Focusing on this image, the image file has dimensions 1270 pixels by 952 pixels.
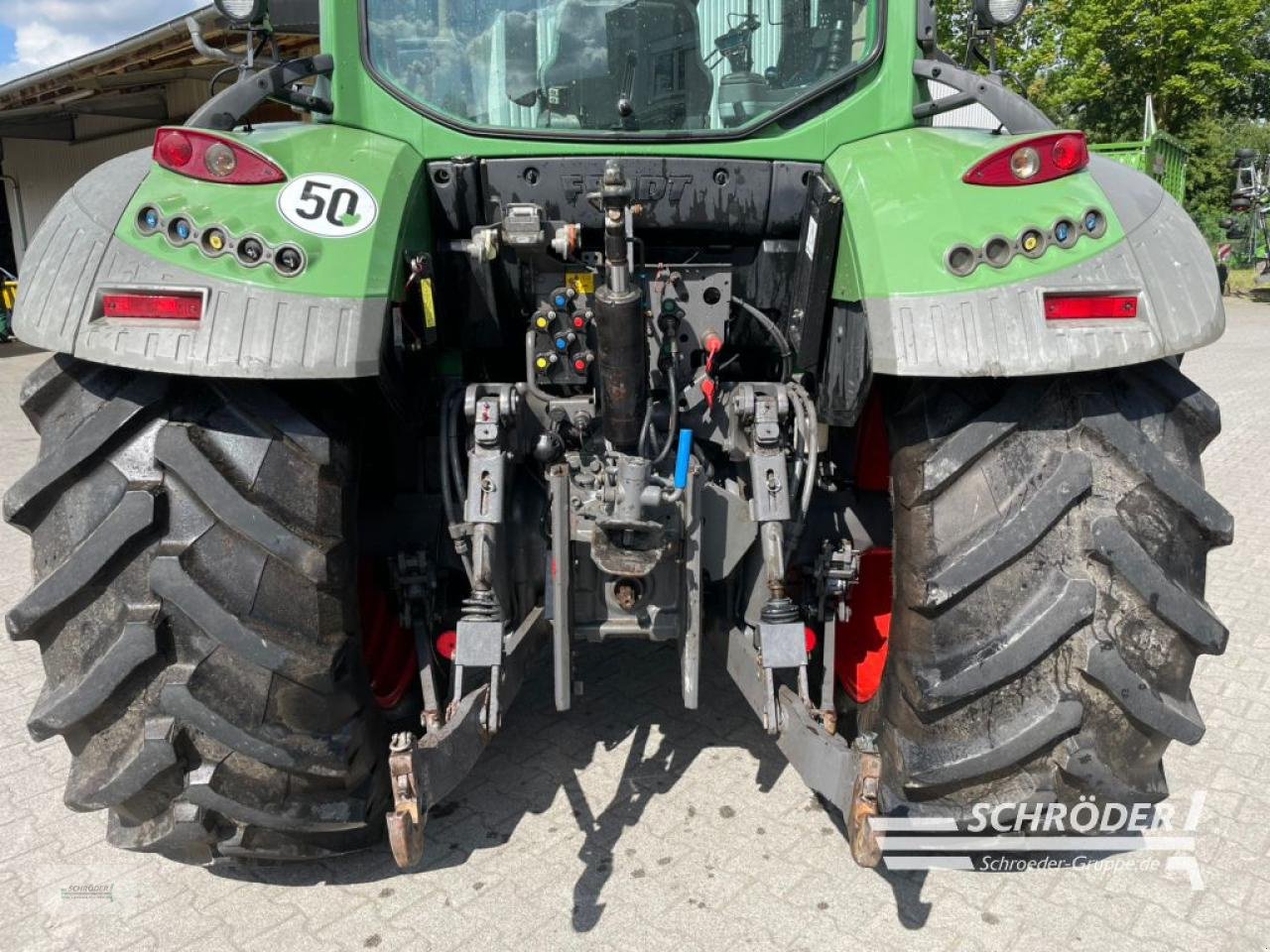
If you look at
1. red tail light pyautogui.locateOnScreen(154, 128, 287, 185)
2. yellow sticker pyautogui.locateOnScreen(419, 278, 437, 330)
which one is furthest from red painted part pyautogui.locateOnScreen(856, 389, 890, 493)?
red tail light pyautogui.locateOnScreen(154, 128, 287, 185)

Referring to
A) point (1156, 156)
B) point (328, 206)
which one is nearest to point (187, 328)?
point (328, 206)

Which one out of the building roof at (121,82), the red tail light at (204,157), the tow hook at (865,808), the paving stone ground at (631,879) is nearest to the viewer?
the tow hook at (865,808)

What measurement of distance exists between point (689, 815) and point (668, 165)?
186 centimetres

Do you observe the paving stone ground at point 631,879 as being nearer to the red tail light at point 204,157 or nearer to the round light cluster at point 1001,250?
the round light cluster at point 1001,250

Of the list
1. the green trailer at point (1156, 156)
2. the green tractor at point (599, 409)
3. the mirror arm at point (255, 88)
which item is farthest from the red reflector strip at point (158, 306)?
the green trailer at point (1156, 156)

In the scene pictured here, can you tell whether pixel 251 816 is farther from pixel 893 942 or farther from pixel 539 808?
pixel 893 942

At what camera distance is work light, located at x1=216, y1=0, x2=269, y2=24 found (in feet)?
9.12

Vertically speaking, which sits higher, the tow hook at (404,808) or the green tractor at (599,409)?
the green tractor at (599,409)

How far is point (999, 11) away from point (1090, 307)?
1290 millimetres

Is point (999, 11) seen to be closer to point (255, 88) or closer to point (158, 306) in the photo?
point (255, 88)

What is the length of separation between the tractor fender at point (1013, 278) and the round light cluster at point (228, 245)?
128 cm

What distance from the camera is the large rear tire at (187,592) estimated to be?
2154mm

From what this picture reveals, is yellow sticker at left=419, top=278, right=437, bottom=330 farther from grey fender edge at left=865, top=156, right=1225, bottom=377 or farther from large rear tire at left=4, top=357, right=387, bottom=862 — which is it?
grey fender edge at left=865, top=156, right=1225, bottom=377

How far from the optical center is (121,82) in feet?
43.6
